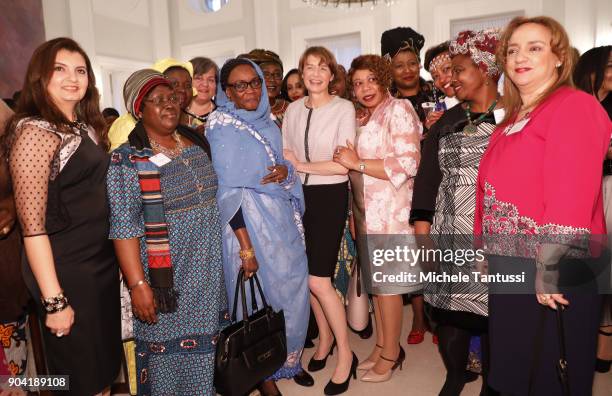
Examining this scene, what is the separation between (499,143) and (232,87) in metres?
1.37

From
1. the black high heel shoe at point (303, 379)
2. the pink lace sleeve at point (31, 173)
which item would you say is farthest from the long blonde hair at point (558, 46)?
the black high heel shoe at point (303, 379)

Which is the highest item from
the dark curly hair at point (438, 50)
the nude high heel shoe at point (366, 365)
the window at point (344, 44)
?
the window at point (344, 44)

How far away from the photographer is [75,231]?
5.53 feet

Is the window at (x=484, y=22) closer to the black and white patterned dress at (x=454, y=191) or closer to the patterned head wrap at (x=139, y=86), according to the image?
the black and white patterned dress at (x=454, y=191)

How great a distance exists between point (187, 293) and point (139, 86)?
927mm

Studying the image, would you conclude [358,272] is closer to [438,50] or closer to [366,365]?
[366,365]

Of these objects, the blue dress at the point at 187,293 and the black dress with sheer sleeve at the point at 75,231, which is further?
the blue dress at the point at 187,293

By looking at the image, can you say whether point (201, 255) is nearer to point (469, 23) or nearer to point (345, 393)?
point (345, 393)

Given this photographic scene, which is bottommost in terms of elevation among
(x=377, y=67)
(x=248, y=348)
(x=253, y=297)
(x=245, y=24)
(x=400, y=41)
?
(x=248, y=348)

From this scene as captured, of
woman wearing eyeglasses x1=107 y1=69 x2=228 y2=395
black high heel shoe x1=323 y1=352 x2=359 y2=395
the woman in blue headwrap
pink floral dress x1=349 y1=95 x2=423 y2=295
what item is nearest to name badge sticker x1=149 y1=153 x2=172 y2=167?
woman wearing eyeglasses x1=107 y1=69 x2=228 y2=395

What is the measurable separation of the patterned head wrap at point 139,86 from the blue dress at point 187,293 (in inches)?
11.3

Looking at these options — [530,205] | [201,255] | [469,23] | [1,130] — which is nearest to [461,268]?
[530,205]

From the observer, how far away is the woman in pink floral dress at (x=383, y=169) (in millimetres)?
2456

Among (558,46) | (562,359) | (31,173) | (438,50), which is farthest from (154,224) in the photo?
(438,50)
